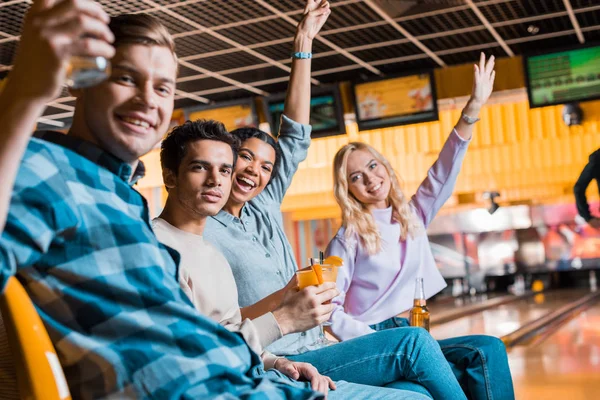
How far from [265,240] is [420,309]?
0.60 metres

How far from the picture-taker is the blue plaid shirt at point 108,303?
1098 mm

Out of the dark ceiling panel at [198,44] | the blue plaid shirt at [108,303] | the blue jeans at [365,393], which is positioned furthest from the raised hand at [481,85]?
the dark ceiling panel at [198,44]

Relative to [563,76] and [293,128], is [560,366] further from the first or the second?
[293,128]

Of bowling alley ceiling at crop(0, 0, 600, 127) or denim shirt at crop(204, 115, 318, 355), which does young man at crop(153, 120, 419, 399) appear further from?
bowling alley ceiling at crop(0, 0, 600, 127)

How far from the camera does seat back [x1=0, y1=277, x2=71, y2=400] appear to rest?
1078 millimetres

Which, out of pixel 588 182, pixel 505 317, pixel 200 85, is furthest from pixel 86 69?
pixel 505 317

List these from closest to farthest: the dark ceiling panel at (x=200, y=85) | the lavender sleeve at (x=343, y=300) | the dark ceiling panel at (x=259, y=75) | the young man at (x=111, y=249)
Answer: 1. the young man at (x=111, y=249)
2. the lavender sleeve at (x=343, y=300)
3. the dark ceiling panel at (x=259, y=75)
4. the dark ceiling panel at (x=200, y=85)

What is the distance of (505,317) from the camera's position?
1024 centimetres

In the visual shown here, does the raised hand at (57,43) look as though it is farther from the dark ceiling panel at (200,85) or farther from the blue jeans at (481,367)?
the dark ceiling panel at (200,85)

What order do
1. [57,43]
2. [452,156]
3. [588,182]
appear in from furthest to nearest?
[588,182]
[452,156]
[57,43]

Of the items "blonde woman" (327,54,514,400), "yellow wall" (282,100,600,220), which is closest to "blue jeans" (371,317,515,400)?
"blonde woman" (327,54,514,400)

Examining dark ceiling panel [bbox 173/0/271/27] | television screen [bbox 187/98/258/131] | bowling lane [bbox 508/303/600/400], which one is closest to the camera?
bowling lane [bbox 508/303/600/400]

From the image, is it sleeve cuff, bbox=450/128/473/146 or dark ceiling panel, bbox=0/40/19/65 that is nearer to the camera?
sleeve cuff, bbox=450/128/473/146

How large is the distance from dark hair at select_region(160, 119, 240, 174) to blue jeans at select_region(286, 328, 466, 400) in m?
0.63
